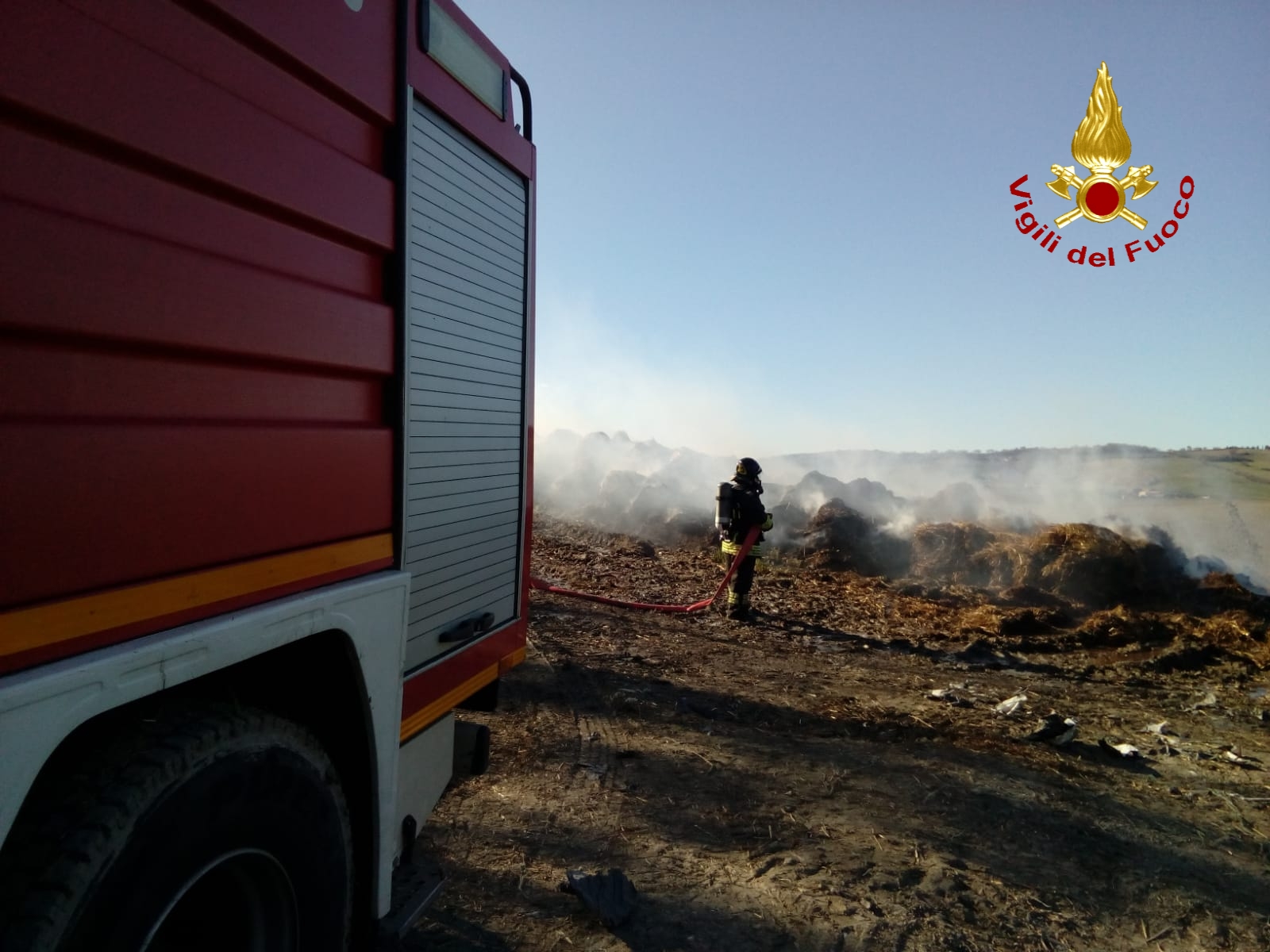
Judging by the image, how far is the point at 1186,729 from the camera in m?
6.80

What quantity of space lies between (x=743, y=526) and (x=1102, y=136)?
6.64 meters

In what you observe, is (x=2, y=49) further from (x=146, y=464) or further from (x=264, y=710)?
(x=264, y=710)

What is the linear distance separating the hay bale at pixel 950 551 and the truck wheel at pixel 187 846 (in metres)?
13.4

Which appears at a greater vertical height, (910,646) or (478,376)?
(478,376)

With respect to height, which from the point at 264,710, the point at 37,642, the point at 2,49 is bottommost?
the point at 264,710

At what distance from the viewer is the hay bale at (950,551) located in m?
14.3

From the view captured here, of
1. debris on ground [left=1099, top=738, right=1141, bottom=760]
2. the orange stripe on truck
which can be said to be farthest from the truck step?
debris on ground [left=1099, top=738, right=1141, bottom=760]

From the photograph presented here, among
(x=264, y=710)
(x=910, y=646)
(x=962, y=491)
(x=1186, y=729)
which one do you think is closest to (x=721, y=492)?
(x=910, y=646)

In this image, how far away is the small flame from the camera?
32.7 feet

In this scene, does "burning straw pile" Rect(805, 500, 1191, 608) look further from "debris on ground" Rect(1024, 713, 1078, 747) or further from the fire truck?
the fire truck

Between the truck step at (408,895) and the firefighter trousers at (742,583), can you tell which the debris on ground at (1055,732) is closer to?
the firefighter trousers at (742,583)

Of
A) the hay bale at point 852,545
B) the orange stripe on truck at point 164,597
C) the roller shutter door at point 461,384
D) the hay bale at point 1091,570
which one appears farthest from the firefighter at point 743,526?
the orange stripe on truck at point 164,597

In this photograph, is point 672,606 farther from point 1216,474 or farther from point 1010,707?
point 1216,474

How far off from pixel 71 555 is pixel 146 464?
22cm
